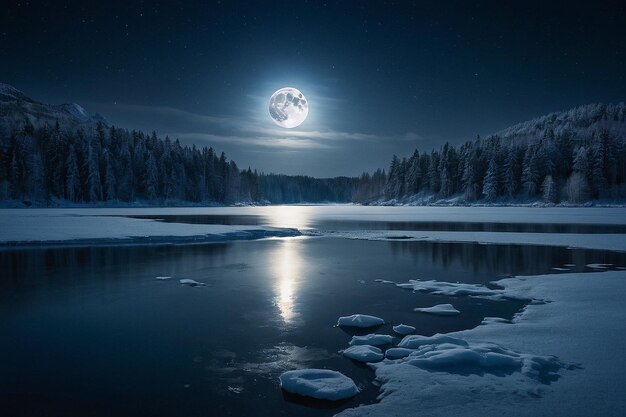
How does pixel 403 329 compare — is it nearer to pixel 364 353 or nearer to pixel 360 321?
pixel 360 321

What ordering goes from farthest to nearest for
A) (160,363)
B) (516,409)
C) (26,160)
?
1. (26,160)
2. (160,363)
3. (516,409)

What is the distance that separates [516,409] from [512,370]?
1.40 m

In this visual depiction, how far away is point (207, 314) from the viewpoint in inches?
413

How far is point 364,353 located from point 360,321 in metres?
2.04

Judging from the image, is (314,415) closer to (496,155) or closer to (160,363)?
(160,363)

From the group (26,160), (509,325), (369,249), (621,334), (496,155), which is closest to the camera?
(621,334)

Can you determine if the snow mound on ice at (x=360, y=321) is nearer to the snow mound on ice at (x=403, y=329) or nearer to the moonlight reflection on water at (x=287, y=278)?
the snow mound on ice at (x=403, y=329)

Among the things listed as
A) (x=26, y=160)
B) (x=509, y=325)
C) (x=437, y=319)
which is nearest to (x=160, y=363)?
(x=437, y=319)

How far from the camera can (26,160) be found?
9000 centimetres

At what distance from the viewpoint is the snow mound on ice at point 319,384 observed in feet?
19.4

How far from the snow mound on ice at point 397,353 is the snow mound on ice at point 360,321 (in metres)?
1.81

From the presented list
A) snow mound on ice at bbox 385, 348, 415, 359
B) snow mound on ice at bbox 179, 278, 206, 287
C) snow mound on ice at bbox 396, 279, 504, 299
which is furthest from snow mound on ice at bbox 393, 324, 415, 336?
snow mound on ice at bbox 179, 278, 206, 287

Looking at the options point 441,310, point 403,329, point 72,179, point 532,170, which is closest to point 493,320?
point 441,310

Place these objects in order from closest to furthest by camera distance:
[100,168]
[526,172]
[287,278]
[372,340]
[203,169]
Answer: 1. [372,340]
2. [287,278]
3. [100,168]
4. [526,172]
5. [203,169]
